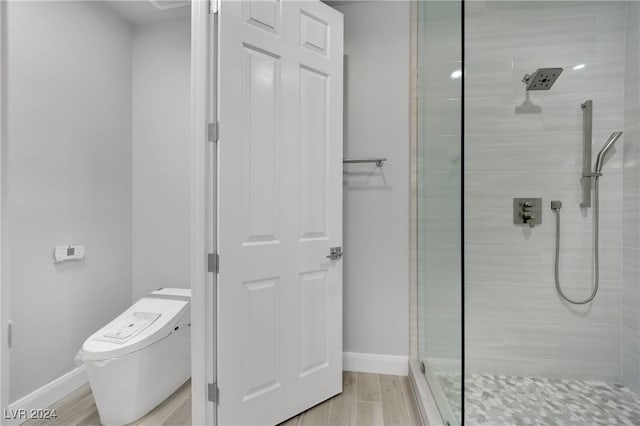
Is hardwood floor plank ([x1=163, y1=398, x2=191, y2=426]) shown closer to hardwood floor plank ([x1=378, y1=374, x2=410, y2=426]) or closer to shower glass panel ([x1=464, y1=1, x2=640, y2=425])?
hardwood floor plank ([x1=378, y1=374, x2=410, y2=426])

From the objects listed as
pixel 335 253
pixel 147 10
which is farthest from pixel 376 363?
pixel 147 10

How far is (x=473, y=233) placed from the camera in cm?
184

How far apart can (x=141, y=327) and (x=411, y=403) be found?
1478mm

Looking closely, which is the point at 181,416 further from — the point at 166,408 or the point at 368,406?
the point at 368,406

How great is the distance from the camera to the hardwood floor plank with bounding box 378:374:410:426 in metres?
1.52

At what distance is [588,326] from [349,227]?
1.45 m

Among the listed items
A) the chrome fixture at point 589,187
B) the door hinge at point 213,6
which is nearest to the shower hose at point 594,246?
the chrome fixture at point 589,187

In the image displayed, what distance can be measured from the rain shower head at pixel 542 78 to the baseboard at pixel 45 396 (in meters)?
2.96

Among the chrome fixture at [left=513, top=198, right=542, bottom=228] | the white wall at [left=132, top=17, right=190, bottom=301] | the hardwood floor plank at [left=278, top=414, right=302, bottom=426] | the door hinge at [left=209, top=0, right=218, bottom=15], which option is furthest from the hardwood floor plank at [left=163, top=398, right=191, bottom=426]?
the chrome fixture at [left=513, top=198, right=542, bottom=228]

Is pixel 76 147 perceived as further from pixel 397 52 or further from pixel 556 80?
pixel 556 80

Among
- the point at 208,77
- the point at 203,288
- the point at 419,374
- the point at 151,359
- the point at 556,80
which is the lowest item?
the point at 419,374

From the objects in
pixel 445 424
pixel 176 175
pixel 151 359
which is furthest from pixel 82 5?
pixel 445 424

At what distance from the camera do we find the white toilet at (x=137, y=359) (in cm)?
142

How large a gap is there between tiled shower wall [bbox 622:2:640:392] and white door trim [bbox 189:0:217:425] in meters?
2.14
